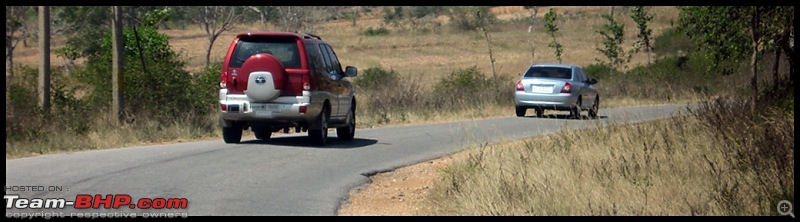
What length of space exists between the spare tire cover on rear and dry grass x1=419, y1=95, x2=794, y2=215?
3.49 metres

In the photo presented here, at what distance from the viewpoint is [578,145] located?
14.8m

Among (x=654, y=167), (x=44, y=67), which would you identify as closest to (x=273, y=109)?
(x=654, y=167)

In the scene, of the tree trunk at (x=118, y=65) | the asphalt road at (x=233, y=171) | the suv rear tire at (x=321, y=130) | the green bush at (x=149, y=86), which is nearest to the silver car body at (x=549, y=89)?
the asphalt road at (x=233, y=171)

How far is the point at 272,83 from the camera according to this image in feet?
55.8

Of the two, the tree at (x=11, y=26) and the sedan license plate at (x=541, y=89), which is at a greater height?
the tree at (x=11, y=26)

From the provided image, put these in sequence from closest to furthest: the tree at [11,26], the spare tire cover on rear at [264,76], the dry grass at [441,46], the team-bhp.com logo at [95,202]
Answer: the team-bhp.com logo at [95,202] < the spare tire cover on rear at [264,76] < the tree at [11,26] < the dry grass at [441,46]

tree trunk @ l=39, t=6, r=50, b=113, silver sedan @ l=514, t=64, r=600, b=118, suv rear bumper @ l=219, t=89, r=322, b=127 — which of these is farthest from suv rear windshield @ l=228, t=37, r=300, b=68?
silver sedan @ l=514, t=64, r=600, b=118

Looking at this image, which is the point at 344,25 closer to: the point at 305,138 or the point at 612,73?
the point at 612,73

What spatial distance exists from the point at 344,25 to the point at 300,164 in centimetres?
8360

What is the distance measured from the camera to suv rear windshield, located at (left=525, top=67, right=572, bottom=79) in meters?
27.7

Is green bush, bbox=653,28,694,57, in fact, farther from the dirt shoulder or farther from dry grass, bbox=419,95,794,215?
dry grass, bbox=419,95,794,215

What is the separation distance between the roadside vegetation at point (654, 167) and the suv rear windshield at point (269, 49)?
10.4 feet

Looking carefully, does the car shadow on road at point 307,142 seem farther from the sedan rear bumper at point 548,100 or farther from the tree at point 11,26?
the sedan rear bumper at point 548,100
